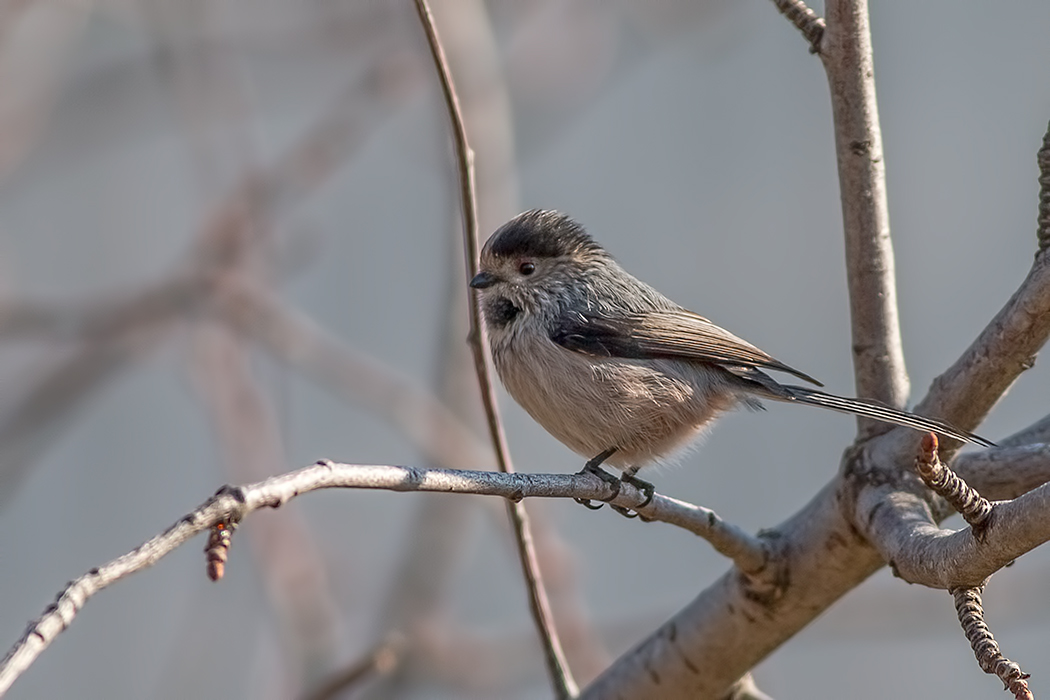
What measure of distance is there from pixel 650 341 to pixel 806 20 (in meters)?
0.97

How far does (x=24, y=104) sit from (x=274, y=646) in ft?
8.39

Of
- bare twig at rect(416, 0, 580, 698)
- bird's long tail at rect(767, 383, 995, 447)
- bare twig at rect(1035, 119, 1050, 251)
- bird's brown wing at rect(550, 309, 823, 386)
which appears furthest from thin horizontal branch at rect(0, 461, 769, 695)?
bare twig at rect(1035, 119, 1050, 251)

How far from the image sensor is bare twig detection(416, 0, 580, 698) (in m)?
2.11

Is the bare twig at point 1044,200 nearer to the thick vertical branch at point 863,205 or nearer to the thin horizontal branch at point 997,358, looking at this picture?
the thin horizontal branch at point 997,358

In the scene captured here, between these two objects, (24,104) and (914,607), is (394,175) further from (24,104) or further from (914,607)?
(914,607)

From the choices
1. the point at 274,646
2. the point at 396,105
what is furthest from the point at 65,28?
the point at 274,646

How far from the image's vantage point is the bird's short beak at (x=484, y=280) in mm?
3031

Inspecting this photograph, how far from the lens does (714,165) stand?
20.2 feet

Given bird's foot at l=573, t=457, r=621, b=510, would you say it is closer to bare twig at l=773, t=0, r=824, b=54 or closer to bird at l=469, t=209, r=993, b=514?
bird at l=469, t=209, r=993, b=514

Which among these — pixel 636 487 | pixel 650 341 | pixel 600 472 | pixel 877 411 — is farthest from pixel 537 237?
pixel 877 411

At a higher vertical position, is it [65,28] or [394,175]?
[394,175]

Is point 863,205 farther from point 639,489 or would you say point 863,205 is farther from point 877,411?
point 639,489

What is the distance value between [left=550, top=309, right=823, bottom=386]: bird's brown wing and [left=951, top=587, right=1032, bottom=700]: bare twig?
117cm

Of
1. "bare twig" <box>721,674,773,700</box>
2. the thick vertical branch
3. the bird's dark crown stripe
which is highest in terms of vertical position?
the bird's dark crown stripe
